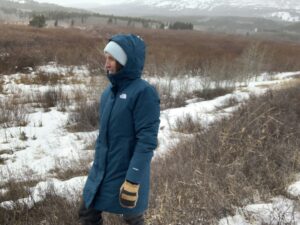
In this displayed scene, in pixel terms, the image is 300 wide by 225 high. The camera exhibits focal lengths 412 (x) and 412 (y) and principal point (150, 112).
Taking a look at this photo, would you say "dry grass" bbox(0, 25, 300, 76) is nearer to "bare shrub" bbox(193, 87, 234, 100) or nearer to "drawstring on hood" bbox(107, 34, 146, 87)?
"bare shrub" bbox(193, 87, 234, 100)

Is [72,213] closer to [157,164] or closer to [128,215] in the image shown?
[128,215]

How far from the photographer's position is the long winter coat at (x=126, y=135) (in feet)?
8.07

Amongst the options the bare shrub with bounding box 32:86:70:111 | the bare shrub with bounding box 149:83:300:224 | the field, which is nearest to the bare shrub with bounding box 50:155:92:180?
the field

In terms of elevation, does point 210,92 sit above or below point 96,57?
below

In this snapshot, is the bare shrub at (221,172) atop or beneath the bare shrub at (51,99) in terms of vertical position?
atop

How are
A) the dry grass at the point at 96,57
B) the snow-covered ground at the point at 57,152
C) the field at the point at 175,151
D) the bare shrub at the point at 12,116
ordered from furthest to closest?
the dry grass at the point at 96,57 → the bare shrub at the point at 12,116 → the field at the point at 175,151 → the snow-covered ground at the point at 57,152

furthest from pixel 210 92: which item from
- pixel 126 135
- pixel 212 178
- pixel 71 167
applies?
pixel 126 135

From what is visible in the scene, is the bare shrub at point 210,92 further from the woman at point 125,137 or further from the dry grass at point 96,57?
the woman at point 125,137

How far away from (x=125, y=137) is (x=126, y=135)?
0.01 meters

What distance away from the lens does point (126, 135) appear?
2562 mm

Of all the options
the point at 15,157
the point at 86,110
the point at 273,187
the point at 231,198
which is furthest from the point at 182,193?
the point at 86,110

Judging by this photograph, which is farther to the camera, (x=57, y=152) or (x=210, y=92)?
(x=210, y=92)

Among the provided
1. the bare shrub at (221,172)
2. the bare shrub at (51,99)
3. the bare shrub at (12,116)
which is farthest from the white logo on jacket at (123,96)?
the bare shrub at (51,99)

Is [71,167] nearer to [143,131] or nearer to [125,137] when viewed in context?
[125,137]
